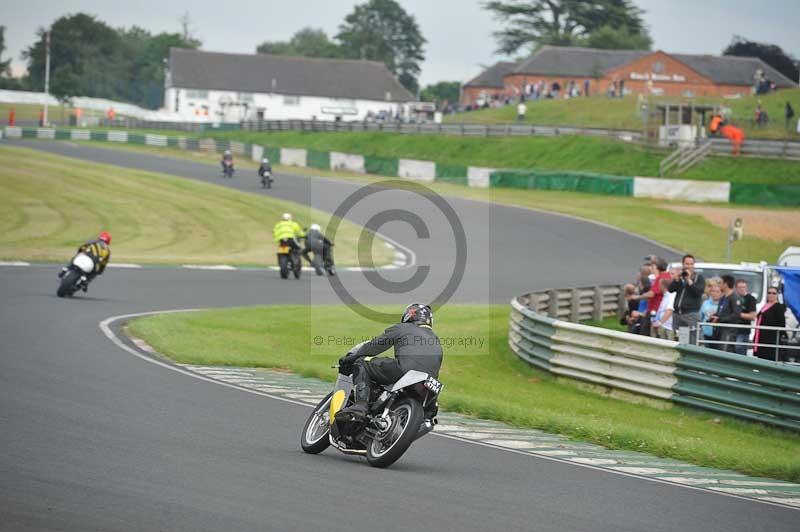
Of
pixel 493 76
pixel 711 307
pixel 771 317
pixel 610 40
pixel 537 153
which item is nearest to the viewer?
pixel 771 317

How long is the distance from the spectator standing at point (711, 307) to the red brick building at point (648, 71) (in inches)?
3305

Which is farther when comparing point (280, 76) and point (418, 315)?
point (280, 76)

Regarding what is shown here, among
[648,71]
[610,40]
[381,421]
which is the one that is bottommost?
[381,421]

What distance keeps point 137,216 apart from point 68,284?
24132 millimetres

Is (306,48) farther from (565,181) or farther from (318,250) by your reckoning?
(318,250)

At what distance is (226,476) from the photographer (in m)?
8.64

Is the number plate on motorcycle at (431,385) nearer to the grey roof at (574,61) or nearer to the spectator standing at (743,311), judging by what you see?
the spectator standing at (743,311)

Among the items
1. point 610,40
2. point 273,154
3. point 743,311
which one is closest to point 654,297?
point 743,311

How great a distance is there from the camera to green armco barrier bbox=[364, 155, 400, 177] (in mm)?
66750

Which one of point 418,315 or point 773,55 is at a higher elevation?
point 773,55

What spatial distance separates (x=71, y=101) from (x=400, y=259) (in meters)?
90.8

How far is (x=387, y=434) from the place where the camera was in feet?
31.5

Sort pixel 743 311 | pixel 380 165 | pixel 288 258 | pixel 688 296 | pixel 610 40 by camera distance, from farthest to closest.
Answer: pixel 610 40, pixel 380 165, pixel 288 258, pixel 688 296, pixel 743 311

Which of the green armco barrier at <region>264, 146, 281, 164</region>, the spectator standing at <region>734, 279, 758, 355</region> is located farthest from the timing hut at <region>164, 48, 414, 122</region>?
the spectator standing at <region>734, 279, 758, 355</region>
